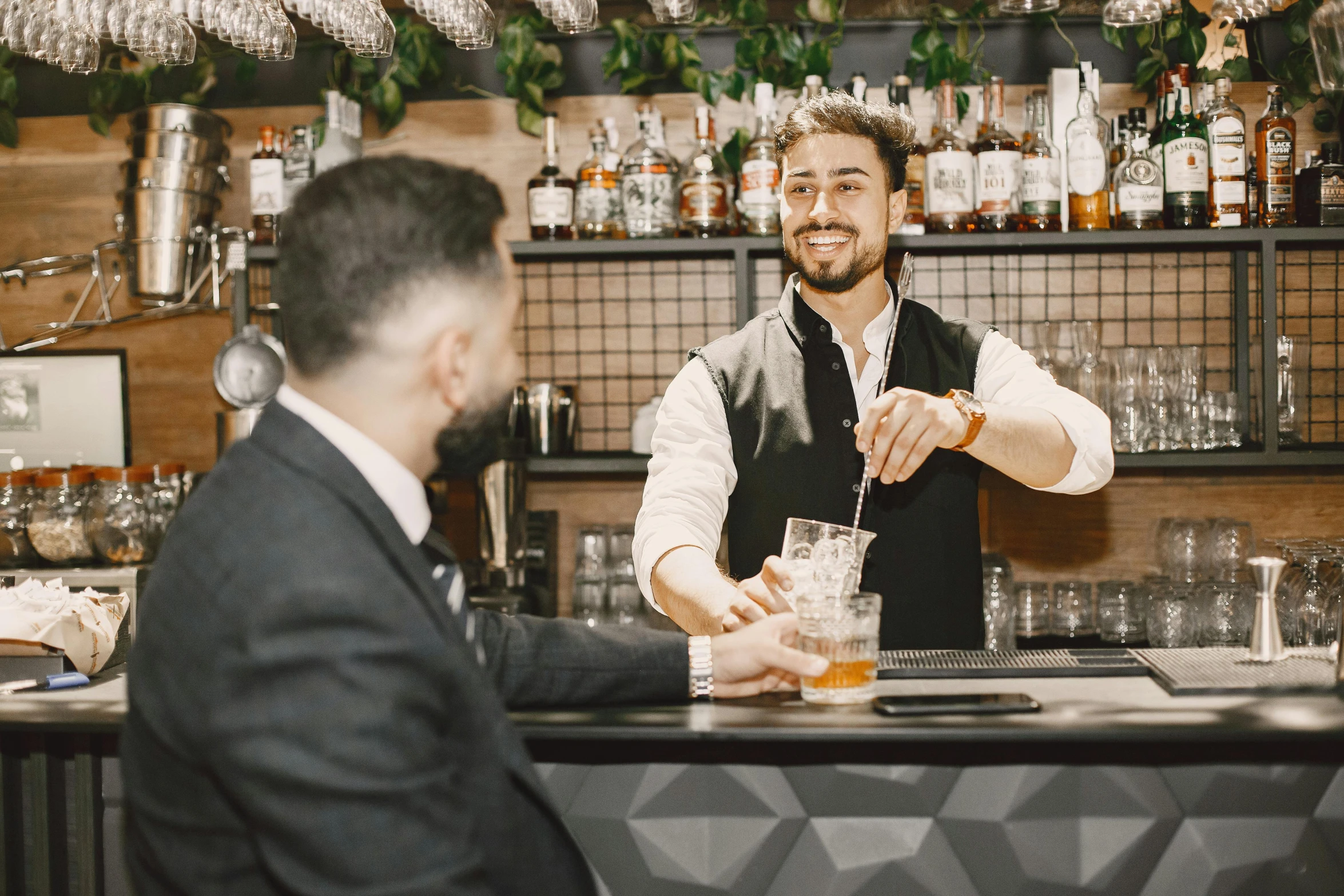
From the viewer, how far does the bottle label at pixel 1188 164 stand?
96.3 inches

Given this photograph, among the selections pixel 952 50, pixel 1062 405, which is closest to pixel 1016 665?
pixel 1062 405

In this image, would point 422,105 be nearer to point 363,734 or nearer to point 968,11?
point 968,11

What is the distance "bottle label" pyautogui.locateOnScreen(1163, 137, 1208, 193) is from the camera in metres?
2.45

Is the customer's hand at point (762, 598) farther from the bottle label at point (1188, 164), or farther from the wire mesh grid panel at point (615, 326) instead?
Answer: the bottle label at point (1188, 164)

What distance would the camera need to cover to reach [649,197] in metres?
2.57

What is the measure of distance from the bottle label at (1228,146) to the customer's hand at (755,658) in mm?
1811

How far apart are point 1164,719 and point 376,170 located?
966 mm

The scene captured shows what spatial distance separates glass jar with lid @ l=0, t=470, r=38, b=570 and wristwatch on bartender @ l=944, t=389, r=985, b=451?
2.24 metres

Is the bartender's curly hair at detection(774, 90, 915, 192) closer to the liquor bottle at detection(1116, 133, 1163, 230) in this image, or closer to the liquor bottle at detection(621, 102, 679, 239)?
the liquor bottle at detection(621, 102, 679, 239)

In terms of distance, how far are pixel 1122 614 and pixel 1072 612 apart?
4.4 inches

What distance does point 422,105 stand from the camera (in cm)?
295

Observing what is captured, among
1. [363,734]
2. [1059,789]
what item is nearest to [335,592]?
[363,734]

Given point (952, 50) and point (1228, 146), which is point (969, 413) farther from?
point (952, 50)

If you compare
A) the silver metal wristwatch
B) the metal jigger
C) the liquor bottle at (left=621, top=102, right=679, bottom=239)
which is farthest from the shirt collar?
the liquor bottle at (left=621, top=102, right=679, bottom=239)
